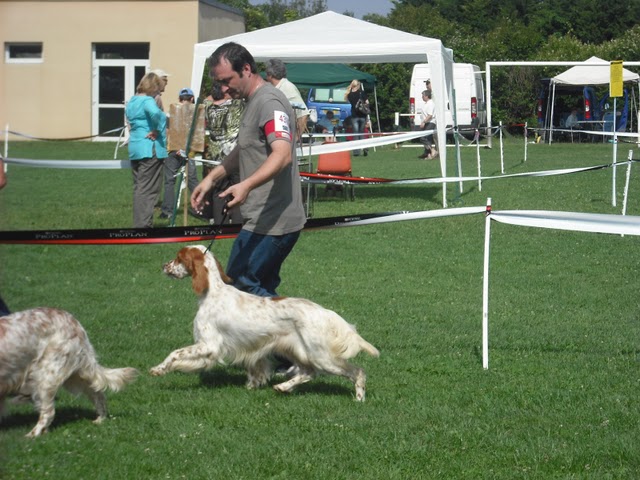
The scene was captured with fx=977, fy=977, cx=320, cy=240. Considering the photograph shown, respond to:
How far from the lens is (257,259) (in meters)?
5.80

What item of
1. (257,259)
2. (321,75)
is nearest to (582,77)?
(321,75)

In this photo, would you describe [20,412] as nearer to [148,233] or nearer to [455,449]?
[148,233]

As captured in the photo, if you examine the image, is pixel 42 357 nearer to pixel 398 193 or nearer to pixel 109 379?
pixel 109 379

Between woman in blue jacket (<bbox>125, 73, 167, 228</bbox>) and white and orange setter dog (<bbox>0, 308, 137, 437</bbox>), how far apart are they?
298 inches

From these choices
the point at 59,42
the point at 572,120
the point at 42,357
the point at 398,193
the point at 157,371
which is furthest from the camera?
the point at 572,120

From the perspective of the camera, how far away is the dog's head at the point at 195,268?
5.68m

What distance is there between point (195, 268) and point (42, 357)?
1.23 meters

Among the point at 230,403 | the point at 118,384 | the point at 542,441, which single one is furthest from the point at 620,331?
the point at 118,384

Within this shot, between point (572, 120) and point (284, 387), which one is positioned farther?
point (572, 120)

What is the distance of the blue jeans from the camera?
575cm

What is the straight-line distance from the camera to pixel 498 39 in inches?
1711

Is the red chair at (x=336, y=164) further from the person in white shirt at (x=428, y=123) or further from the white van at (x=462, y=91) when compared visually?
the white van at (x=462, y=91)

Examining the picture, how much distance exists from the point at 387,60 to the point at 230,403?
1411 cm

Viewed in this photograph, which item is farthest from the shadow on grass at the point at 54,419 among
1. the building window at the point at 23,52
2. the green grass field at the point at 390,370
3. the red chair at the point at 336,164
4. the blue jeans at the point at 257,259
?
the red chair at the point at 336,164
